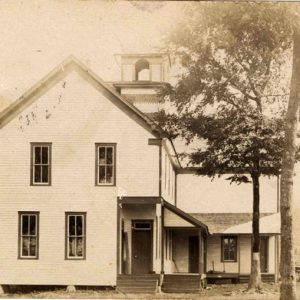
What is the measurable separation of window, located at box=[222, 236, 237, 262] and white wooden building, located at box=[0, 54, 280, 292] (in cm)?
3

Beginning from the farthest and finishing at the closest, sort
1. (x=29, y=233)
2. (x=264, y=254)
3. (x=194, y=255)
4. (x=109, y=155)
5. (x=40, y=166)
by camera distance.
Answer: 1. (x=194, y=255)
2. (x=29, y=233)
3. (x=40, y=166)
4. (x=109, y=155)
5. (x=264, y=254)

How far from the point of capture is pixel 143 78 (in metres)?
13.5

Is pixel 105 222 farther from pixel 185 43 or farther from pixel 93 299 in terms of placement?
pixel 185 43

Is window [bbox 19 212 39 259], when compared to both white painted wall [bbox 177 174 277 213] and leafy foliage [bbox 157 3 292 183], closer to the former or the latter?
white painted wall [bbox 177 174 277 213]

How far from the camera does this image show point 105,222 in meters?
13.4

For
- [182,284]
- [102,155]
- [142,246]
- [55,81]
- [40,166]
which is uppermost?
[55,81]

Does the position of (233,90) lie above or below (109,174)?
above

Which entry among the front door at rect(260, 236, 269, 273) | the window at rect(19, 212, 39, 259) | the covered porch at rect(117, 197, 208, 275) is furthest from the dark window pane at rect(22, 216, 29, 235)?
the front door at rect(260, 236, 269, 273)

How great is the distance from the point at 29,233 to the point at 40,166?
864 millimetres

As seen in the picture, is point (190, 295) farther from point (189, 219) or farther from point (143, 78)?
A: point (143, 78)

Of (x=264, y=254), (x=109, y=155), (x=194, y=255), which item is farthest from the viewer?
(x=194, y=255)

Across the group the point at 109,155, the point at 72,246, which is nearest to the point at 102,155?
the point at 109,155

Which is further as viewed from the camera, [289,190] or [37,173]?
[37,173]

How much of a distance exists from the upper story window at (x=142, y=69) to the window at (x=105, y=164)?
0.94 meters
